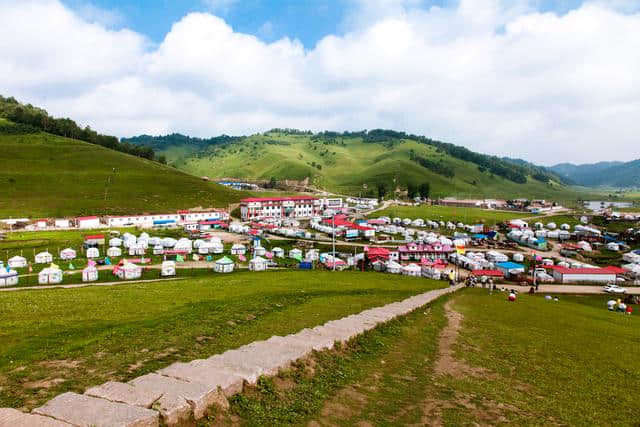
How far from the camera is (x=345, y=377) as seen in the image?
10234 millimetres

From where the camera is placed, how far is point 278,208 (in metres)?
130

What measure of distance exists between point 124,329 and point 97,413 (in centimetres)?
834

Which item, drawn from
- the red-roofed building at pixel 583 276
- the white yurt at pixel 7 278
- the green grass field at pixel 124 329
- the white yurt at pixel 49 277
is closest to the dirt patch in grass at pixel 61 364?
the green grass field at pixel 124 329

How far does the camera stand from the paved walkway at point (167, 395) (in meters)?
6.14

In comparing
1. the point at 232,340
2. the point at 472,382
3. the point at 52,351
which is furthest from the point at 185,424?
the point at 472,382

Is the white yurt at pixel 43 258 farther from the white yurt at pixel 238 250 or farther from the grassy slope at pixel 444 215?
the grassy slope at pixel 444 215

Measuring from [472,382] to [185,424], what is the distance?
842 cm

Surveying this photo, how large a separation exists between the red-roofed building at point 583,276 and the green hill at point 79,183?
4095 inches

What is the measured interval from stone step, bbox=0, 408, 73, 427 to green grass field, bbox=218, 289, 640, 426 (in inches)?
103

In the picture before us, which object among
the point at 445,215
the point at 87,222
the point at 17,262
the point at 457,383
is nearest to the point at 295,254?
the point at 17,262

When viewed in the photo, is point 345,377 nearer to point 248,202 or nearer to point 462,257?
point 462,257

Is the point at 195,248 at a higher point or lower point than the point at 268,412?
lower

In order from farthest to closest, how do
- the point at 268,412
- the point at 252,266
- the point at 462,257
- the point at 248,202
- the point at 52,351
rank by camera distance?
the point at 248,202, the point at 462,257, the point at 252,266, the point at 52,351, the point at 268,412

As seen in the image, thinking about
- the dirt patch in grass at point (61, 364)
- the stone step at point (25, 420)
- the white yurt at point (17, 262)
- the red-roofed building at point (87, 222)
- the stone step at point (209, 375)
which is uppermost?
the stone step at point (25, 420)
